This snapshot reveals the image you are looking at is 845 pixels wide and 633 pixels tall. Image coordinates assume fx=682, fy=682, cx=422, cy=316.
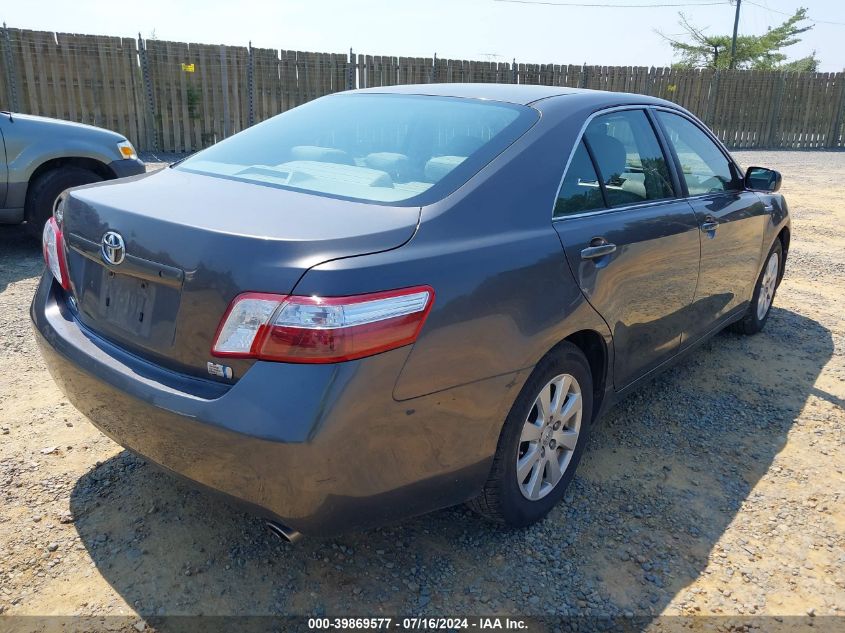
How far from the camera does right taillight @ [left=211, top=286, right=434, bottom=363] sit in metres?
1.83

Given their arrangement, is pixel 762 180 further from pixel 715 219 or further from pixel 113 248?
Result: pixel 113 248

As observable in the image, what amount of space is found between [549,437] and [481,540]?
19.0 inches

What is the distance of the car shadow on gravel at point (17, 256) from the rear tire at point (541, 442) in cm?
464

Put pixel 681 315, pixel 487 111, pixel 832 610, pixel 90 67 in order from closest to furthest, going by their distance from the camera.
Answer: pixel 832 610 → pixel 487 111 → pixel 681 315 → pixel 90 67

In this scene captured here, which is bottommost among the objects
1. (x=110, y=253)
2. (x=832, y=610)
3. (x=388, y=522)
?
(x=832, y=610)

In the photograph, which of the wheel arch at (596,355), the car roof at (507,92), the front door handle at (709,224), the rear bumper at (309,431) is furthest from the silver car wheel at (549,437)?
the front door handle at (709,224)

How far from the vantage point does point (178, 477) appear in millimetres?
2168

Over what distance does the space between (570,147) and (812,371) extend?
9.37ft

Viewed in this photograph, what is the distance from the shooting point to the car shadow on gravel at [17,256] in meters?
5.73

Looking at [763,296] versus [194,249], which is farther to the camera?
[763,296]

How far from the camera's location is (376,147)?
2.83m

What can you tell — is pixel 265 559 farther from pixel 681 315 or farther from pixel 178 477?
pixel 681 315

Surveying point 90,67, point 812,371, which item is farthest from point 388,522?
point 90,67

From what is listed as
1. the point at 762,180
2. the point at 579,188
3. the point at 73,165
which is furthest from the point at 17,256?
the point at 762,180
